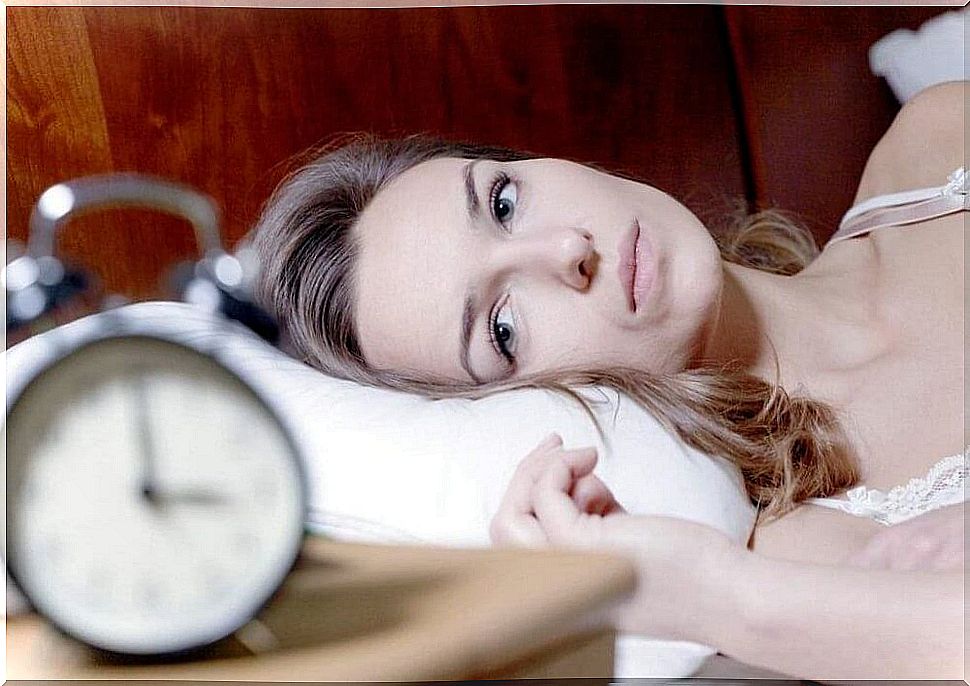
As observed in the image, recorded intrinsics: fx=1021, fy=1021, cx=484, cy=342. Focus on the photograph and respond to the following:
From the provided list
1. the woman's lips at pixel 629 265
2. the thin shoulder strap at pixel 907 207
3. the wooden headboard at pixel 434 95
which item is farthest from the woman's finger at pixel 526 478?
the thin shoulder strap at pixel 907 207

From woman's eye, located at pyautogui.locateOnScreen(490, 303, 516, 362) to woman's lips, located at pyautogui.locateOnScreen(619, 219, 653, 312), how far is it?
66mm

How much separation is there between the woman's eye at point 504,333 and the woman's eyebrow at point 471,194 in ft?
0.20

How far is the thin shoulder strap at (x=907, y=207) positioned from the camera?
717 millimetres

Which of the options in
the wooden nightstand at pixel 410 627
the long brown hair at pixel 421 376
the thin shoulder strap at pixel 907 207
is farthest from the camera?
the thin shoulder strap at pixel 907 207

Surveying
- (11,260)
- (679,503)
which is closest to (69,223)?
(11,260)

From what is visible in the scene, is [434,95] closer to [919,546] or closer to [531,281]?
[531,281]

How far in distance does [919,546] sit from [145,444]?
0.36 metres

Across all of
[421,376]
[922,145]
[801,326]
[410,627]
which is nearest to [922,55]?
[922,145]

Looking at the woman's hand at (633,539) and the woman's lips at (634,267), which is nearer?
the woman's hand at (633,539)

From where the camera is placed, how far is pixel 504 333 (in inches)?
22.6

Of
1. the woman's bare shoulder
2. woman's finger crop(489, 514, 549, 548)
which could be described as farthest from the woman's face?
the woman's bare shoulder

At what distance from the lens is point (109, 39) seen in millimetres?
613

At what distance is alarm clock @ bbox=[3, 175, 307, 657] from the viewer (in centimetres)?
44

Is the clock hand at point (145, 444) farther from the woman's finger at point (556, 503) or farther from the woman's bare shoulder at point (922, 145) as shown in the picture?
the woman's bare shoulder at point (922, 145)
